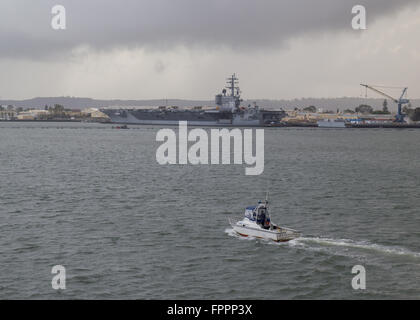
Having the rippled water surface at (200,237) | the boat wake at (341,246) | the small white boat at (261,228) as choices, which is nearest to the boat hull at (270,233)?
the small white boat at (261,228)

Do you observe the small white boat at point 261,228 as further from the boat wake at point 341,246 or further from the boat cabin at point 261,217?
the boat wake at point 341,246

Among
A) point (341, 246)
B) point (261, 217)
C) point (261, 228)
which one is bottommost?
point (341, 246)

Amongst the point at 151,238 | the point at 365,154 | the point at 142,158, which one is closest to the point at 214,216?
the point at 151,238

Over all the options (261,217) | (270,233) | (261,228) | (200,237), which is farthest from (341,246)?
(200,237)

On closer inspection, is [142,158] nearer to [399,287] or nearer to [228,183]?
[228,183]

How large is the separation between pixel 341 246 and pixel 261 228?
461 centimetres

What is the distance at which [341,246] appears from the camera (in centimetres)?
2934

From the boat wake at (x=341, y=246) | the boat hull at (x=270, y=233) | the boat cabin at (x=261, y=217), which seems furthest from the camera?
the boat cabin at (x=261, y=217)

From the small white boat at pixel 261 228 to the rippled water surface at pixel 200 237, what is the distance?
0.53 metres

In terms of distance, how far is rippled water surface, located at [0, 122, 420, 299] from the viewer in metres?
23.6

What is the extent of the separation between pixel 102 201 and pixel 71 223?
8.76 m

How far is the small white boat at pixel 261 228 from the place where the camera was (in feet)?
98.3

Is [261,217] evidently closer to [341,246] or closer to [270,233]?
[270,233]
